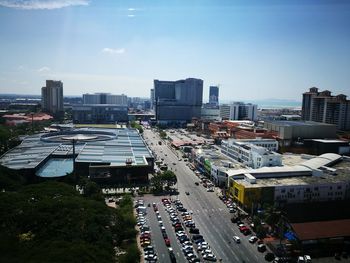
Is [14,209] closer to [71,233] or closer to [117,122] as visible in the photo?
[71,233]

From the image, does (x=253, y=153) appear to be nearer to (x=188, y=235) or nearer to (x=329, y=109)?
(x=188, y=235)

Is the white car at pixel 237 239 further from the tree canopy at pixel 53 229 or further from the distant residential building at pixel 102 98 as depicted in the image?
the distant residential building at pixel 102 98

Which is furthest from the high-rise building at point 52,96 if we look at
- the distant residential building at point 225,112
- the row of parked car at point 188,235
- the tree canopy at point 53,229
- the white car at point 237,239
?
the white car at point 237,239

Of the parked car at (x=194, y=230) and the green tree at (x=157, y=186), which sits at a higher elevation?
the green tree at (x=157, y=186)

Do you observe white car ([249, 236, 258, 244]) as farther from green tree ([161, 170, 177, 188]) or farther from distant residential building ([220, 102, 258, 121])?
distant residential building ([220, 102, 258, 121])

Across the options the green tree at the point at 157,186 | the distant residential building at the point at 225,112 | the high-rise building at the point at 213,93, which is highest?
the high-rise building at the point at 213,93

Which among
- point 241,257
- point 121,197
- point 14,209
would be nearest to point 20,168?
point 121,197

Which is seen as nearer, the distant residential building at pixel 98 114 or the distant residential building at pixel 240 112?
the distant residential building at pixel 98 114
